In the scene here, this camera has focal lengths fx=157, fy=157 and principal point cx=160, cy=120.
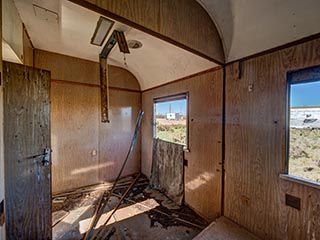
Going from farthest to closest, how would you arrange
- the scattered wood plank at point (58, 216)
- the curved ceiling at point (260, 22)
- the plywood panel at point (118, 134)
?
the plywood panel at point (118, 134), the scattered wood plank at point (58, 216), the curved ceiling at point (260, 22)

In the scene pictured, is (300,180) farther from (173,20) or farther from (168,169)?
(168,169)

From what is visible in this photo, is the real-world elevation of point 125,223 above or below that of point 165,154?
below

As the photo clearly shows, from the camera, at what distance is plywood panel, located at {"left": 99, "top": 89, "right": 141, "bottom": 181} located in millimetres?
3764

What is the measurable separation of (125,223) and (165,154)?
1440mm

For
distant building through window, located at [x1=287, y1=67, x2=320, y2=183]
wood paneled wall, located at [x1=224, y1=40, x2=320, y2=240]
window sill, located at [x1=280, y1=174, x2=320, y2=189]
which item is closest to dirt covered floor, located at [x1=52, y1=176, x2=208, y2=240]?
wood paneled wall, located at [x1=224, y1=40, x2=320, y2=240]

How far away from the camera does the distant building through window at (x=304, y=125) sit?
1.45 meters

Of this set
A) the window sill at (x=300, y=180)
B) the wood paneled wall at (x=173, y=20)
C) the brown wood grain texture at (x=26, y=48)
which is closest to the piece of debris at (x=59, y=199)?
the brown wood grain texture at (x=26, y=48)

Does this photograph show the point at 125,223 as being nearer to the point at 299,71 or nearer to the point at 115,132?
the point at 115,132

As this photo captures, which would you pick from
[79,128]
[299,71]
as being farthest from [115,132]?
[299,71]

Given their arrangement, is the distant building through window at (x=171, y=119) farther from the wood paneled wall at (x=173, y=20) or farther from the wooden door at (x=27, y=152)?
the wooden door at (x=27, y=152)

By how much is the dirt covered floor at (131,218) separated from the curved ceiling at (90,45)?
2.35 m

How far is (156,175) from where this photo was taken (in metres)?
3.55

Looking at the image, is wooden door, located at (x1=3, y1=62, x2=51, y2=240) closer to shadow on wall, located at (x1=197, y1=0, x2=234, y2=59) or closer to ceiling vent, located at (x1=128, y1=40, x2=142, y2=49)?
ceiling vent, located at (x1=128, y1=40, x2=142, y2=49)

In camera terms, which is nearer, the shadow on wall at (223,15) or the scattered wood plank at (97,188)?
the shadow on wall at (223,15)
